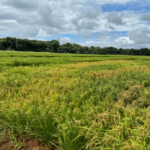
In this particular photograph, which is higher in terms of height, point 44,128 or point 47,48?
point 47,48

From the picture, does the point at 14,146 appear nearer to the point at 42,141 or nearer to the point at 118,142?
the point at 42,141

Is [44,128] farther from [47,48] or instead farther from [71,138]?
[47,48]

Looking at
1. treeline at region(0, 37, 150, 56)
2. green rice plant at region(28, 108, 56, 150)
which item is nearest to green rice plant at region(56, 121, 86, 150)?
green rice plant at region(28, 108, 56, 150)

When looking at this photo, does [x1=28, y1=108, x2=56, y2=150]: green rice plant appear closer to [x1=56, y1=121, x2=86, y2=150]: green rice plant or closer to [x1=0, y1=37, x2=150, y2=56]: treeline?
[x1=56, y1=121, x2=86, y2=150]: green rice plant

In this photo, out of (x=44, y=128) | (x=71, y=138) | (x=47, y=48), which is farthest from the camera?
(x=47, y=48)

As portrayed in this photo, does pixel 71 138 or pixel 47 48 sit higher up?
pixel 47 48

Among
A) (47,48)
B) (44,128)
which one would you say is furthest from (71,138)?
(47,48)

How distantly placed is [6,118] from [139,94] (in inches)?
117

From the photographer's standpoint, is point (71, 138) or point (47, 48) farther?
point (47, 48)

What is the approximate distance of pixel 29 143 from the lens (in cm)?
204

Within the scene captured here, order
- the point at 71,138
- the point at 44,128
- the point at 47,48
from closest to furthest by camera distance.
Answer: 1. the point at 71,138
2. the point at 44,128
3. the point at 47,48

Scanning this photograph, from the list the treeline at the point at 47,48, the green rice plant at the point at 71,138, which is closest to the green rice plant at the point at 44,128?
the green rice plant at the point at 71,138

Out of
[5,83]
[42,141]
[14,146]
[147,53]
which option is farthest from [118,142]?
[147,53]

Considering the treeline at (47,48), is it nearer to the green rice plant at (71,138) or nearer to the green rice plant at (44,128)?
the green rice plant at (44,128)
